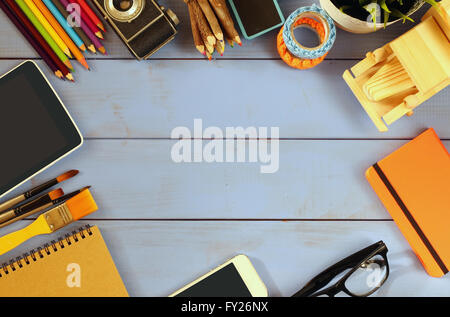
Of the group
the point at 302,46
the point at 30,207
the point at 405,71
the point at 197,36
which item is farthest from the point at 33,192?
the point at 405,71

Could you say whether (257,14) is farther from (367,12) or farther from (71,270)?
(71,270)

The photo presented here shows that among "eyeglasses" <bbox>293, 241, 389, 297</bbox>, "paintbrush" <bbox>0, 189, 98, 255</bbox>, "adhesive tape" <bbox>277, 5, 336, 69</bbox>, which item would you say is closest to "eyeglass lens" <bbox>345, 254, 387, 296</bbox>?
"eyeglasses" <bbox>293, 241, 389, 297</bbox>

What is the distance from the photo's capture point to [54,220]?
1.92ft

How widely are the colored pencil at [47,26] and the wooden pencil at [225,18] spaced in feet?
0.75

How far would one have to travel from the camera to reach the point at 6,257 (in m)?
0.60

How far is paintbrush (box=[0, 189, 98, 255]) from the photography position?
59 cm

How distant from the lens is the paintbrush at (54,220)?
59cm

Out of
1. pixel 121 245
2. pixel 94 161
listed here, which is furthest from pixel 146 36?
pixel 121 245

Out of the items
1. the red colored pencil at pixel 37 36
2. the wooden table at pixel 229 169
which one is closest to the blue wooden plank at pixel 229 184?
the wooden table at pixel 229 169

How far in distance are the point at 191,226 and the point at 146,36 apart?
0.95 feet

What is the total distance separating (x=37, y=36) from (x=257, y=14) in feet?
1.07

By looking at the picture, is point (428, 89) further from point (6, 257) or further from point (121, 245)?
point (6, 257)

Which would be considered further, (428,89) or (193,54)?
(193,54)

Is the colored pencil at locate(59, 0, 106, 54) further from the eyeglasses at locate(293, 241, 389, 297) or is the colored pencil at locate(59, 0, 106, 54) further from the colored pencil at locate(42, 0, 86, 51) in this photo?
the eyeglasses at locate(293, 241, 389, 297)
